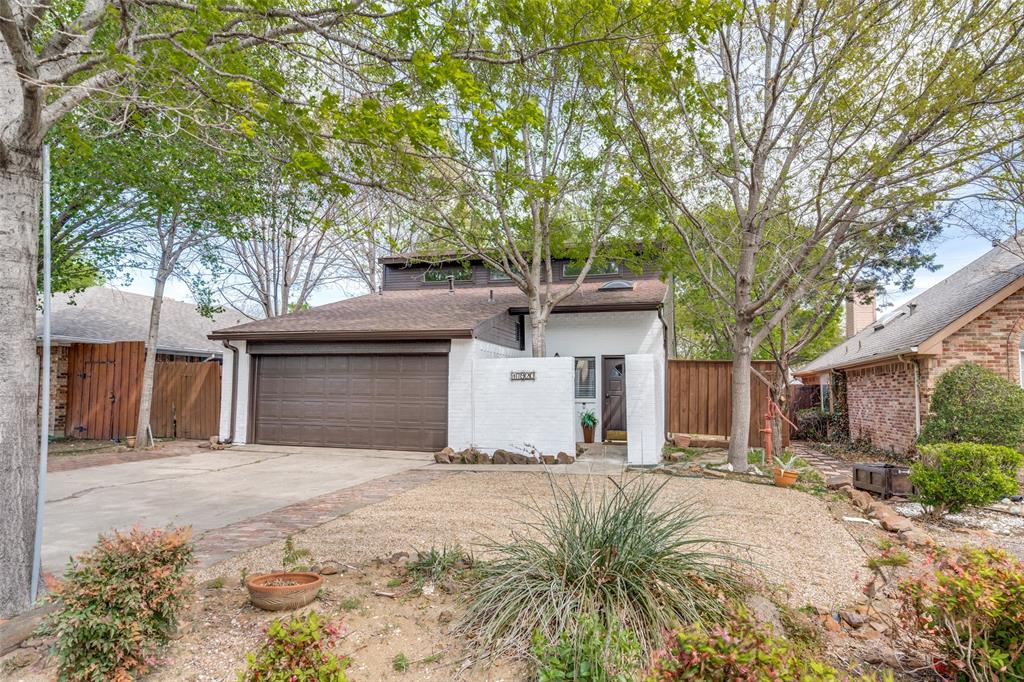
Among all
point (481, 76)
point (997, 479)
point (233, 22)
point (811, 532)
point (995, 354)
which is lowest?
point (811, 532)

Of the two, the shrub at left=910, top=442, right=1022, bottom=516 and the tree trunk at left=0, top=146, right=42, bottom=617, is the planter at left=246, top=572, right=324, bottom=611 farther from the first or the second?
the shrub at left=910, top=442, right=1022, bottom=516

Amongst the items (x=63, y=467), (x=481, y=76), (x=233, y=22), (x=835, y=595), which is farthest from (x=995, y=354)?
(x=63, y=467)

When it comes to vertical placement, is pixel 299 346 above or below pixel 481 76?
below

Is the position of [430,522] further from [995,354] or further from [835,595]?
[995,354]

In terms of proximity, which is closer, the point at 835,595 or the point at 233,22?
the point at 835,595

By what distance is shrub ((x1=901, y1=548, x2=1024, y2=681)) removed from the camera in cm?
243

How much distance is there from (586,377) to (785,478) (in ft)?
19.9

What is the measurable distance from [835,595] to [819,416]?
1577cm

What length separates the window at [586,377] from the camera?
14.0 m

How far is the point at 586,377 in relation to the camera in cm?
1407

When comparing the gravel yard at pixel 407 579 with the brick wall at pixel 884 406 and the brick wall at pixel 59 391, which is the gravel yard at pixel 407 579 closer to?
the brick wall at pixel 884 406

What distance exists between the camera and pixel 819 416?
17938 millimetres

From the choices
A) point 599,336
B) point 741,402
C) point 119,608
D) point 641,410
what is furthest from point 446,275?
point 119,608

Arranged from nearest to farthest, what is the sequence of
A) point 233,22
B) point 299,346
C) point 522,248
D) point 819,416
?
point 233,22 → point 299,346 → point 522,248 → point 819,416
